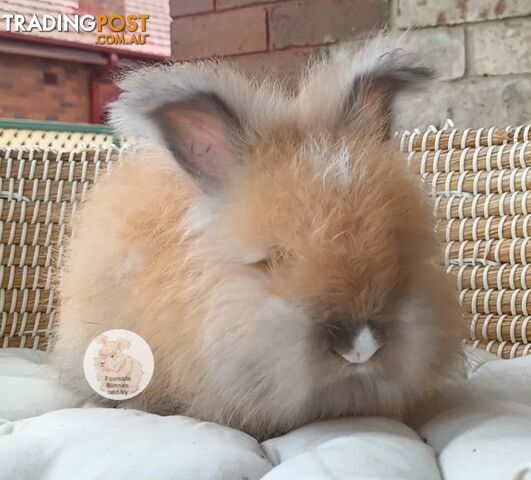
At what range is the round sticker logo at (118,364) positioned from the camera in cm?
105

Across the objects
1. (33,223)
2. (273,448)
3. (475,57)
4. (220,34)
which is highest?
(220,34)

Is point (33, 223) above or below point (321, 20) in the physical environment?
below

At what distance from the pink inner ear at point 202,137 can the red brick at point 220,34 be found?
1.33 meters

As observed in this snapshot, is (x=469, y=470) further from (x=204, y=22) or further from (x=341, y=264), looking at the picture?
(x=204, y=22)

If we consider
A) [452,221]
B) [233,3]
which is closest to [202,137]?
[452,221]

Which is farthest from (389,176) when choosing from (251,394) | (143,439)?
(143,439)

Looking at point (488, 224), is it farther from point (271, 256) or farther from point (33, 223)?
point (33, 223)

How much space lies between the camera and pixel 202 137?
3.42 ft

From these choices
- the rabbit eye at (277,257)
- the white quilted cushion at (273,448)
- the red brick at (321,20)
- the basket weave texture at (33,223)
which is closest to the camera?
the white quilted cushion at (273,448)

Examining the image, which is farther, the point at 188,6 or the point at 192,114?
the point at 188,6

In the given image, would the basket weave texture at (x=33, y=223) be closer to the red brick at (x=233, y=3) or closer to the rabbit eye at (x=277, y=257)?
the red brick at (x=233, y=3)

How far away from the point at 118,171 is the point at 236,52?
1.14 metres

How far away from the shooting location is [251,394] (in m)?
0.91

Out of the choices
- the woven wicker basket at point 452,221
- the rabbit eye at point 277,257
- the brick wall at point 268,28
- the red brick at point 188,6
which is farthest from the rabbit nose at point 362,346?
the red brick at point 188,6
